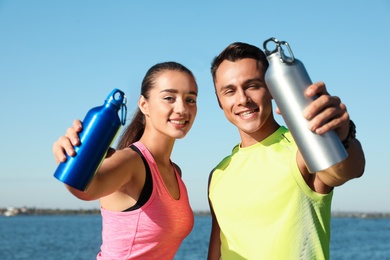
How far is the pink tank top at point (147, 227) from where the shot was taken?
3973 mm

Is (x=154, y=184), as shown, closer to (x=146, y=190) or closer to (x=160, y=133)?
(x=146, y=190)

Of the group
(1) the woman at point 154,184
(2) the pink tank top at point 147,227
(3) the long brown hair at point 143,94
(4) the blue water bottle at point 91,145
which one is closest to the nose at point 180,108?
(1) the woman at point 154,184

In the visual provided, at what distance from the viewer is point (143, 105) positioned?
14.8 ft

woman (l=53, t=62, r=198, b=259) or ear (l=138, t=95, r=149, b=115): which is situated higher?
ear (l=138, t=95, r=149, b=115)

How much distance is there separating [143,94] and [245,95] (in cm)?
94

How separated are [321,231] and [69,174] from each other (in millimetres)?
1841

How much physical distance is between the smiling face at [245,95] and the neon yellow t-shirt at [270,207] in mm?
186

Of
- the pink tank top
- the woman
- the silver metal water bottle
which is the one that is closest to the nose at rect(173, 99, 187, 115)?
the woman

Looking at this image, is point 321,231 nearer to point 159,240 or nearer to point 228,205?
point 228,205

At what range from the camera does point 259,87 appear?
4.12 metres

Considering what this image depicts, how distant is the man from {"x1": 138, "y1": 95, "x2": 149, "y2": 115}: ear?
24.6 inches

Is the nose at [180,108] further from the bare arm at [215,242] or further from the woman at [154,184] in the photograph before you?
the bare arm at [215,242]

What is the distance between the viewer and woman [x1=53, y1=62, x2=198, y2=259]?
→ 3934 millimetres

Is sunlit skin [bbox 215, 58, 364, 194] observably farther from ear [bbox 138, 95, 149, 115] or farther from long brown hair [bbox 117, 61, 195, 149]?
ear [bbox 138, 95, 149, 115]
